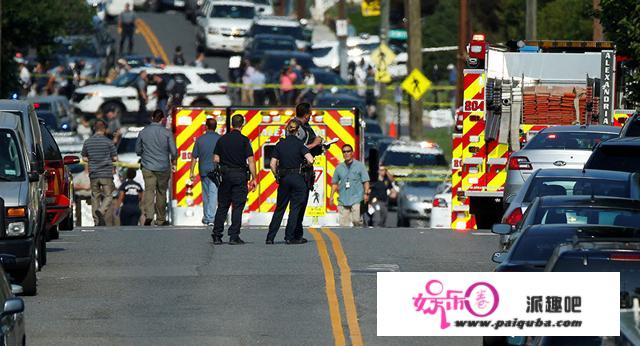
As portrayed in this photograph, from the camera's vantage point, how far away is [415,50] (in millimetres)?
54969

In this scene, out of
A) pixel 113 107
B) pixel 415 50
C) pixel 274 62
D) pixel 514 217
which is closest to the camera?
pixel 514 217

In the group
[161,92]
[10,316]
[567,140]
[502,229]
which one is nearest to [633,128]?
[567,140]

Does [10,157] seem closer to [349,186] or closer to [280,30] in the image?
[349,186]

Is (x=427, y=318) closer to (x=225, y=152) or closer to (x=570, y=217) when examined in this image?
(x=570, y=217)

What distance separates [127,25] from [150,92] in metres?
12.5

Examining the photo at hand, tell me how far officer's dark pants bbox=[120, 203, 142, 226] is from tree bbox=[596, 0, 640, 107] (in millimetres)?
9786

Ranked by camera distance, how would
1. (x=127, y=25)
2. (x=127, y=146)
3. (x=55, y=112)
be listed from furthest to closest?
(x=127, y=25), (x=55, y=112), (x=127, y=146)

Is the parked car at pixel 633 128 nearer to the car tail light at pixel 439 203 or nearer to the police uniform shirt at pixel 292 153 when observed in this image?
the police uniform shirt at pixel 292 153

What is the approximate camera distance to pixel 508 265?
46.1 feet

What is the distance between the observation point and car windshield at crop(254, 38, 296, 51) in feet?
211

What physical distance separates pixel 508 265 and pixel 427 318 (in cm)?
281

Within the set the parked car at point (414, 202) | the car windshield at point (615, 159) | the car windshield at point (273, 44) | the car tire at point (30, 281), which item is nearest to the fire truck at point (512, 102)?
the car windshield at point (615, 159)

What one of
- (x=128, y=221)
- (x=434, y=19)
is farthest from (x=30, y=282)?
(x=434, y=19)

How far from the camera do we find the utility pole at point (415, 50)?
53.7 m
